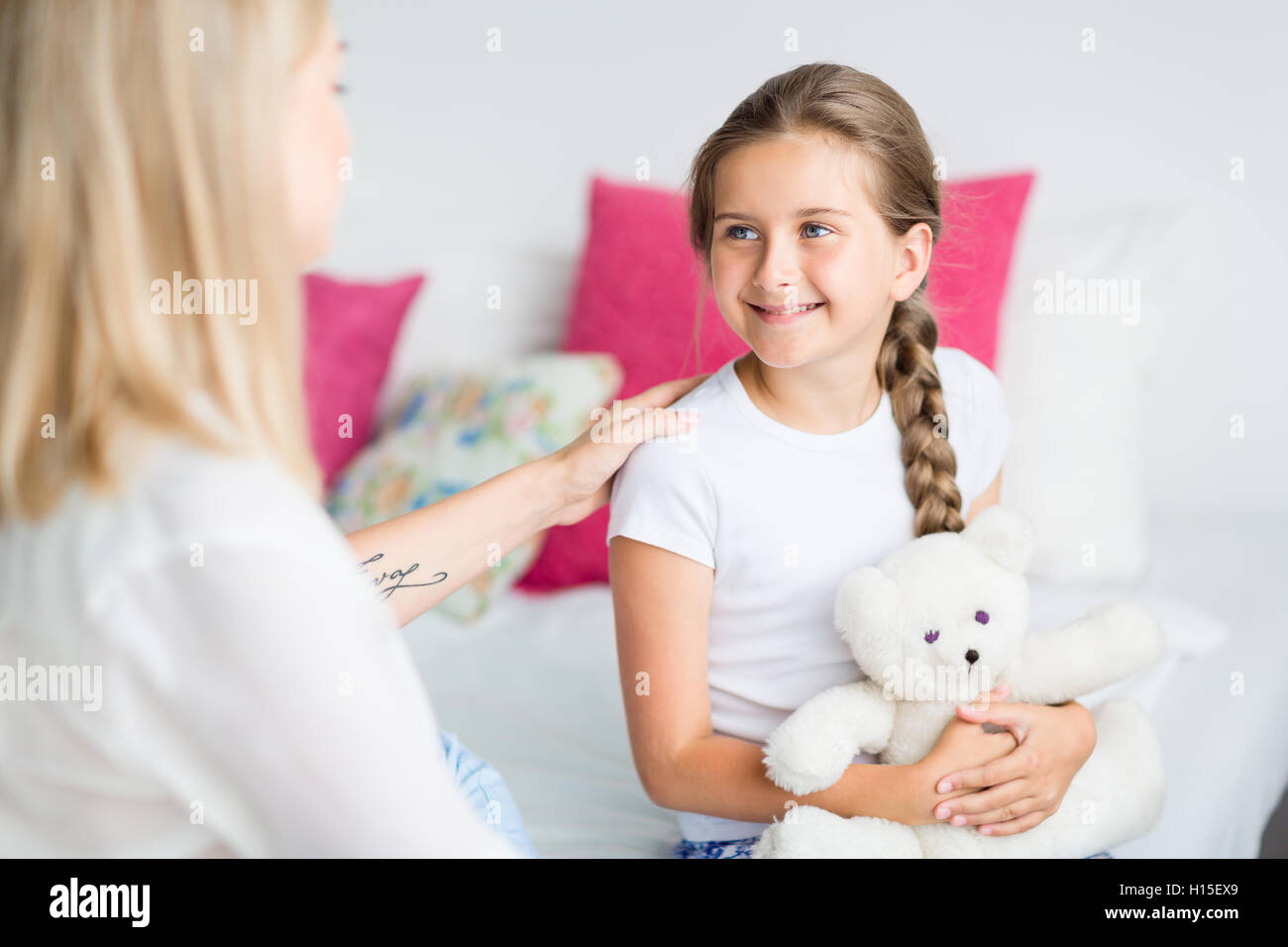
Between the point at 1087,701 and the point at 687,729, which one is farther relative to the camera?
the point at 1087,701

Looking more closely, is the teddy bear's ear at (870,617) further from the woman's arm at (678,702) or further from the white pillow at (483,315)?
the white pillow at (483,315)

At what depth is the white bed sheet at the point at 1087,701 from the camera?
1.13m

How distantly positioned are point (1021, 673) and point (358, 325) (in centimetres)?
135

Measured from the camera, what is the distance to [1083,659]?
979mm

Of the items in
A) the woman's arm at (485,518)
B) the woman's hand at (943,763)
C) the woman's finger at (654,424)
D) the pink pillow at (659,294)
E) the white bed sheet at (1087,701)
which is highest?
the pink pillow at (659,294)

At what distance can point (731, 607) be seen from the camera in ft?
3.43

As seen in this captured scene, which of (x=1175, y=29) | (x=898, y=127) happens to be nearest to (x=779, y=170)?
(x=898, y=127)

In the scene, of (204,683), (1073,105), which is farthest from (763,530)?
(1073,105)

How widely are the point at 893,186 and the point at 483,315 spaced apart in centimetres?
109

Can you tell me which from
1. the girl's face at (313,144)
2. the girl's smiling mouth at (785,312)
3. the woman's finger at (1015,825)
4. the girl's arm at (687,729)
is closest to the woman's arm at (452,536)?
the girl's arm at (687,729)

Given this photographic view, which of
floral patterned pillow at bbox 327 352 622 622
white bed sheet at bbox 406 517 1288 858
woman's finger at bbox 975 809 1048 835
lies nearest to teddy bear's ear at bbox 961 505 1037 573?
woman's finger at bbox 975 809 1048 835

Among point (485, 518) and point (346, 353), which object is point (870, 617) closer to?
point (485, 518)

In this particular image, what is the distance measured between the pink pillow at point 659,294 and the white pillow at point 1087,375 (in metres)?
0.06
